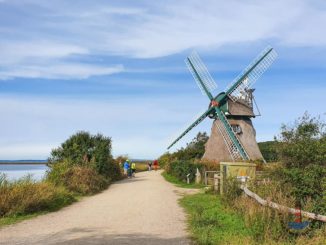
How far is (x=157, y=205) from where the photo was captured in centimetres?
1742

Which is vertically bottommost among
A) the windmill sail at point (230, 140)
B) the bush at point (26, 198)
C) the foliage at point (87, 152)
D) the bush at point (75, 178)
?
the bush at point (26, 198)

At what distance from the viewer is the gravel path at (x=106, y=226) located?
407 inches

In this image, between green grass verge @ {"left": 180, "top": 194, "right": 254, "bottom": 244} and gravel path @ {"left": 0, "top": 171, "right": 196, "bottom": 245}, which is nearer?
green grass verge @ {"left": 180, "top": 194, "right": 254, "bottom": 244}

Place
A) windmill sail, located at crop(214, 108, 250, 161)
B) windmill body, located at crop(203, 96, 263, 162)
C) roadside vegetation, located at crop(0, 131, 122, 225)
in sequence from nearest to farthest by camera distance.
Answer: roadside vegetation, located at crop(0, 131, 122, 225) → windmill sail, located at crop(214, 108, 250, 161) → windmill body, located at crop(203, 96, 263, 162)

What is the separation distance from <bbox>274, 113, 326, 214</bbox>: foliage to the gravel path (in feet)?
10.6

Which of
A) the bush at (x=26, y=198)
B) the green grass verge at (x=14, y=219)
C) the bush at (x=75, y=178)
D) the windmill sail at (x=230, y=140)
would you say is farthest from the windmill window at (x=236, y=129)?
the green grass verge at (x=14, y=219)

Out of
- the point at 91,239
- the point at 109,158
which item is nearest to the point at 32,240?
the point at 91,239

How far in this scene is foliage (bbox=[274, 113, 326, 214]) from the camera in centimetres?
1199

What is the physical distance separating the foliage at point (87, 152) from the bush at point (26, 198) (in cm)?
889

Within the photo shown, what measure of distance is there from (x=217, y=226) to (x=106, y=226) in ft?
9.57

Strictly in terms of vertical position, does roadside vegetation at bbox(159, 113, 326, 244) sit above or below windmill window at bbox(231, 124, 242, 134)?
below

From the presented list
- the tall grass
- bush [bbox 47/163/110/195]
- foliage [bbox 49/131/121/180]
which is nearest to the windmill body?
foliage [bbox 49/131/121/180]

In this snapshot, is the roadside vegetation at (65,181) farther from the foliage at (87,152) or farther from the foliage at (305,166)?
the foliage at (305,166)

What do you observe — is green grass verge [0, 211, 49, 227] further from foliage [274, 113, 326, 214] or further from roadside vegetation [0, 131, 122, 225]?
foliage [274, 113, 326, 214]
